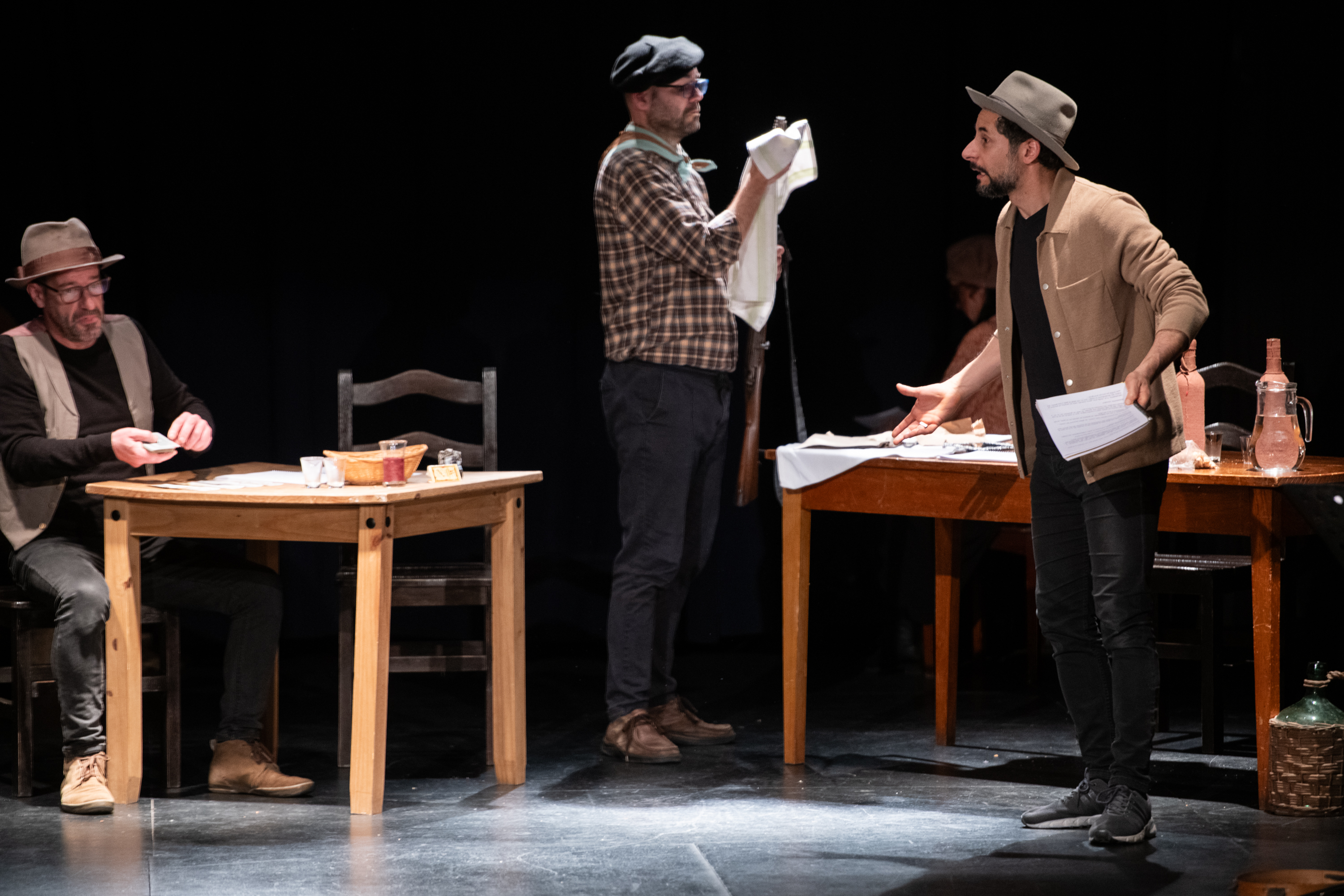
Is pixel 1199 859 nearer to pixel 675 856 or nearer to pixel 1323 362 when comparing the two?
pixel 675 856

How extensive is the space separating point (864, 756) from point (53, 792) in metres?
2.05

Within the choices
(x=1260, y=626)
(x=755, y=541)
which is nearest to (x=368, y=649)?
(x=1260, y=626)

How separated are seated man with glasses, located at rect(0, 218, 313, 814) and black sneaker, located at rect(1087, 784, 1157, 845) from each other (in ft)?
6.02

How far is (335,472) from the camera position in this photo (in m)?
3.67

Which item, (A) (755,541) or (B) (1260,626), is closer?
(B) (1260,626)

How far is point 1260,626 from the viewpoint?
11.7ft

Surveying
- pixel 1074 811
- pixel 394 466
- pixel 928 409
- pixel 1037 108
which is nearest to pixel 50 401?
pixel 394 466

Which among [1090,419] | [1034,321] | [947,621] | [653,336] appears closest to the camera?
[1090,419]

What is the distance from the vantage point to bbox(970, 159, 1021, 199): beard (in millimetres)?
3396

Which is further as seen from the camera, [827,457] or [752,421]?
[752,421]

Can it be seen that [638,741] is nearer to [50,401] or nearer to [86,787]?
[86,787]

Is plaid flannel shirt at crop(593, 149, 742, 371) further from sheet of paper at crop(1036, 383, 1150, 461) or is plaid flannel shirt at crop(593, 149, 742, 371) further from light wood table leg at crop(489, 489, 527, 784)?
sheet of paper at crop(1036, 383, 1150, 461)

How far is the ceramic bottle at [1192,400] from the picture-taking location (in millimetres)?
3793

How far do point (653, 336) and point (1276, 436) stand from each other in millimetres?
1583
